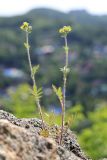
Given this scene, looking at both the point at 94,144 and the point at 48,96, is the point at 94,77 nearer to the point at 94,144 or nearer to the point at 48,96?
the point at 48,96

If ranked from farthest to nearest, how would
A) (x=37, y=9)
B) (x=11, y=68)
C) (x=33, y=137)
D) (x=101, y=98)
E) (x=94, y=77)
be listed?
(x=37, y=9)
(x=11, y=68)
(x=94, y=77)
(x=101, y=98)
(x=33, y=137)

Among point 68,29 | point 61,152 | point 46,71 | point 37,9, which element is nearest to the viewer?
point 61,152

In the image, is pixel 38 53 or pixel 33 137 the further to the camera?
pixel 38 53

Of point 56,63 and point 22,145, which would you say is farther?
point 56,63

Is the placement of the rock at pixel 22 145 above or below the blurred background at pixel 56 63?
below

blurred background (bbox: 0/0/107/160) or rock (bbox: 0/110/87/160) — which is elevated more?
blurred background (bbox: 0/0/107/160)

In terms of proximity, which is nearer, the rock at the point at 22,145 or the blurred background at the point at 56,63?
the rock at the point at 22,145

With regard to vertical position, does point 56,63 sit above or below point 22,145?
above

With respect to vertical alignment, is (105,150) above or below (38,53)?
below

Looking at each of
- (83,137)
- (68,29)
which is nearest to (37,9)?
(83,137)

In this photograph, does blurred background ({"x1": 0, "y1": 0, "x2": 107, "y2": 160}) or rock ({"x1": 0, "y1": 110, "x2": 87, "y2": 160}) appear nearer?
rock ({"x1": 0, "y1": 110, "x2": 87, "y2": 160})

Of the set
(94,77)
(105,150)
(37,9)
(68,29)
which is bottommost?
(68,29)
